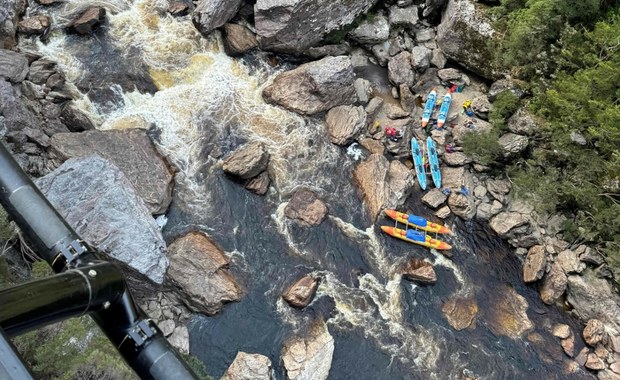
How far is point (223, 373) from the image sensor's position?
48.0 feet

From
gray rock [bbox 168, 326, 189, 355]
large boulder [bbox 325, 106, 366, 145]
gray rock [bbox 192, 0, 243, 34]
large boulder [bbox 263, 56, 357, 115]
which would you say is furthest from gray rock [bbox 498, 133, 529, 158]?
gray rock [bbox 168, 326, 189, 355]

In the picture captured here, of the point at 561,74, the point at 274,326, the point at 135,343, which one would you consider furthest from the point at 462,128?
the point at 135,343

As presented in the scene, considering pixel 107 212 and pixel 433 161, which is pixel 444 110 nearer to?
pixel 433 161

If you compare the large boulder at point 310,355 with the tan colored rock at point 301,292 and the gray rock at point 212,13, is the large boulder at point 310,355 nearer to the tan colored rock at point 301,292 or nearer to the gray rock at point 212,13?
the tan colored rock at point 301,292

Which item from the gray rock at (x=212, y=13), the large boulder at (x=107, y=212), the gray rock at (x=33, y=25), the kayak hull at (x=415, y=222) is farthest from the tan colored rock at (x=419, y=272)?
the gray rock at (x=33, y=25)

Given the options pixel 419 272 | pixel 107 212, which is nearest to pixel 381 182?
pixel 419 272

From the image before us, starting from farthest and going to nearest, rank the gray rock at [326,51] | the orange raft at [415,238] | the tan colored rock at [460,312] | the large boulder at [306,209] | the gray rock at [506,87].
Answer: the gray rock at [326,51] < the gray rock at [506,87] < the orange raft at [415,238] < the large boulder at [306,209] < the tan colored rock at [460,312]

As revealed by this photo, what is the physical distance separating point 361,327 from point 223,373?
4.32 meters

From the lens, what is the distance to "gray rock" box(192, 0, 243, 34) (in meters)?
20.7

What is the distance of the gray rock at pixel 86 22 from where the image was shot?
20.0m

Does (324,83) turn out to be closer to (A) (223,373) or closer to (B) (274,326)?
Result: (B) (274,326)

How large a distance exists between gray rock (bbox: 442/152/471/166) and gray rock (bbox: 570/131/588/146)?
11.8 ft

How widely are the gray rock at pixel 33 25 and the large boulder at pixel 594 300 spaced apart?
20.8m

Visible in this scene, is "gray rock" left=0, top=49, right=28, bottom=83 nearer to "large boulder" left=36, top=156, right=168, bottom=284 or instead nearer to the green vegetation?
"large boulder" left=36, top=156, right=168, bottom=284
